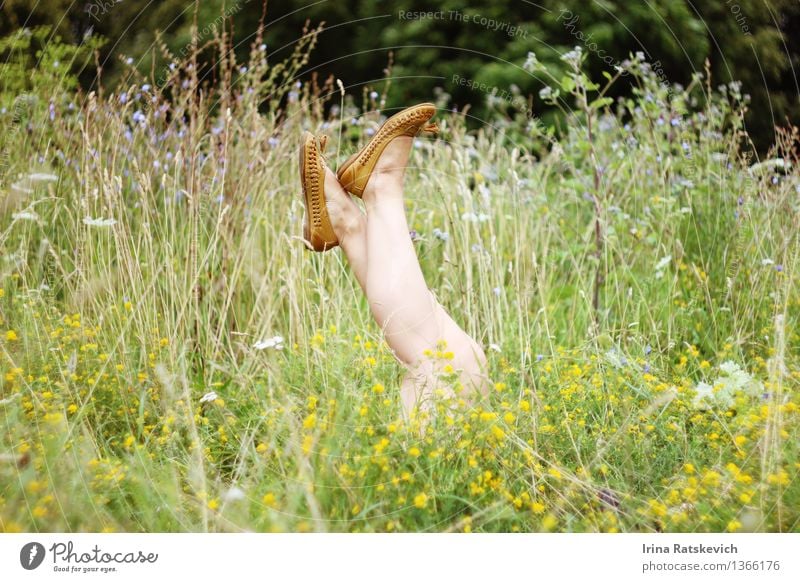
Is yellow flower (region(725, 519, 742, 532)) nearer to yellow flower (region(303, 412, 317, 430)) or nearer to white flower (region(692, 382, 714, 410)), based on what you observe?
white flower (region(692, 382, 714, 410))

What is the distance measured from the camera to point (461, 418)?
177 centimetres

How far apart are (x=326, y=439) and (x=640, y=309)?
1.66 meters

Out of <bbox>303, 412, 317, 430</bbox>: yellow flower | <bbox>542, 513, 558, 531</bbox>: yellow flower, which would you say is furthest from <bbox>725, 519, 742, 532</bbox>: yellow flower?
<bbox>303, 412, 317, 430</bbox>: yellow flower

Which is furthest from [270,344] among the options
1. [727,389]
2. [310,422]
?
[727,389]

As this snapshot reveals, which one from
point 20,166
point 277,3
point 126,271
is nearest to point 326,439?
point 126,271

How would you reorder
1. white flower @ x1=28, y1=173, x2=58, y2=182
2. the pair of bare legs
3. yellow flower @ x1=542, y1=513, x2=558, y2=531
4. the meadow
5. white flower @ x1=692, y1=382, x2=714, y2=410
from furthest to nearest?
white flower @ x1=28, y1=173, x2=58, y2=182, white flower @ x1=692, y1=382, x2=714, y2=410, the pair of bare legs, the meadow, yellow flower @ x1=542, y1=513, x2=558, y2=531

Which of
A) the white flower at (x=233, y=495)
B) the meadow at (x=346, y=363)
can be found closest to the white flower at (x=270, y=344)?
the meadow at (x=346, y=363)

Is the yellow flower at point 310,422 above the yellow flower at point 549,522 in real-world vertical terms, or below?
above

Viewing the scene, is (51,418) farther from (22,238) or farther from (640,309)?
(640,309)

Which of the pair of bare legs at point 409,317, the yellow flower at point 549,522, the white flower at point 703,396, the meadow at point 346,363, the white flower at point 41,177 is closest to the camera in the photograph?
the yellow flower at point 549,522

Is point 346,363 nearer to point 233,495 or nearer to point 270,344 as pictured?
point 270,344

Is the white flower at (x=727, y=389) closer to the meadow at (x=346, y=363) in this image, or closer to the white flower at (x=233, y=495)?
the meadow at (x=346, y=363)

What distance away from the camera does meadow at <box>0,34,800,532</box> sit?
5.50 feet

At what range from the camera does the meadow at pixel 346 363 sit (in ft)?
5.50
